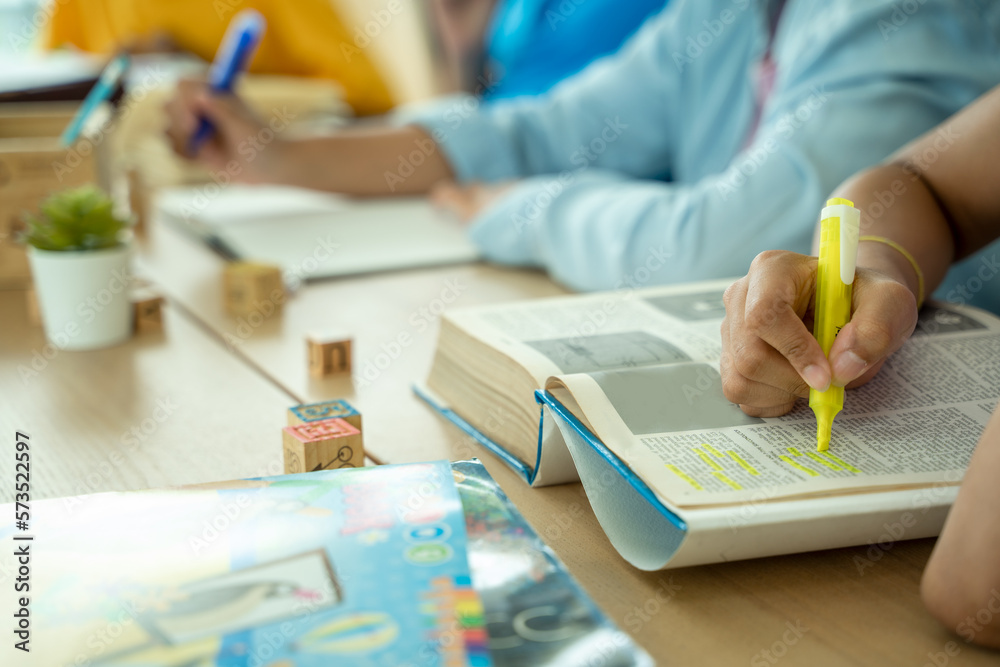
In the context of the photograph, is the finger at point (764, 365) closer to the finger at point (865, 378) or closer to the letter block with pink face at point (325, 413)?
the finger at point (865, 378)

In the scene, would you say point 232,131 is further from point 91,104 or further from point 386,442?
point 386,442

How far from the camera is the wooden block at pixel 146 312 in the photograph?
805 mm

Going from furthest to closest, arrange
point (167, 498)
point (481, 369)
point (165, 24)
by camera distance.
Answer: point (165, 24), point (481, 369), point (167, 498)

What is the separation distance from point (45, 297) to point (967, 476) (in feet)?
2.36

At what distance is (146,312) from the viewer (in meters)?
0.81

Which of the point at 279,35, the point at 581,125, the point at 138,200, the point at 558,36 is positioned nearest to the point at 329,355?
the point at 138,200

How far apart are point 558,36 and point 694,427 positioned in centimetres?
142

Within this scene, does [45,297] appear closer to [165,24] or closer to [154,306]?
[154,306]

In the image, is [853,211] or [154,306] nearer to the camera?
[853,211]

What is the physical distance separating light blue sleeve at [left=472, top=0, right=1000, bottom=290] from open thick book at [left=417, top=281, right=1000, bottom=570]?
22 cm

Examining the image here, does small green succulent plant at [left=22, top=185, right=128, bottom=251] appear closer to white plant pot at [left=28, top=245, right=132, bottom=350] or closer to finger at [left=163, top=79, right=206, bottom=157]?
white plant pot at [left=28, top=245, right=132, bottom=350]

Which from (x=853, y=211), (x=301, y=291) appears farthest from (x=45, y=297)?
(x=853, y=211)

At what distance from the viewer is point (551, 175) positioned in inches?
54.9

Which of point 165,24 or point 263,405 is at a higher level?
point 165,24
